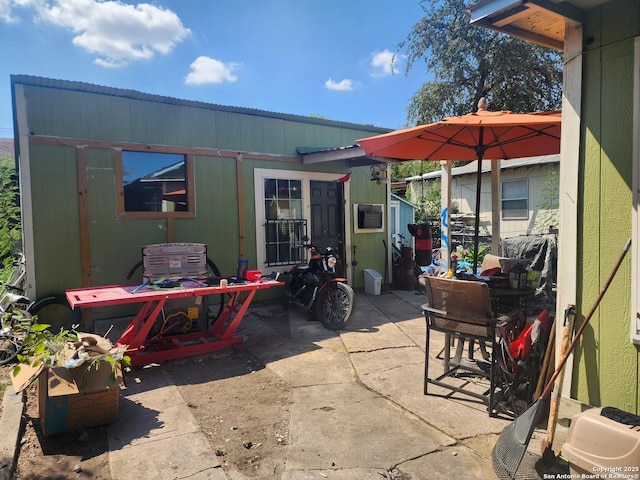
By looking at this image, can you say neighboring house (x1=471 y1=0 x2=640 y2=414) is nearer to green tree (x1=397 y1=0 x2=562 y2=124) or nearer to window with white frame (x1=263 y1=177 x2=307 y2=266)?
window with white frame (x1=263 y1=177 x2=307 y2=266)

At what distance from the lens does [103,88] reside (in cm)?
500

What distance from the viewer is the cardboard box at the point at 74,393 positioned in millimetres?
2658

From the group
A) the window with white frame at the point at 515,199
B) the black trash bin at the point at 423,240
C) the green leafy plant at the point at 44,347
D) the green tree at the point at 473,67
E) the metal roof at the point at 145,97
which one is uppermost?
the green tree at the point at 473,67

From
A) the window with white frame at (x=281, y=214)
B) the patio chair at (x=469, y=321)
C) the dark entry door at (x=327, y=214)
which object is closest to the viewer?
the patio chair at (x=469, y=321)

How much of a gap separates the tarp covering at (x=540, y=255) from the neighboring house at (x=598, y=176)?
326cm

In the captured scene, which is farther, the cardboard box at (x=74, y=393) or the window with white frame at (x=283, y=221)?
the window with white frame at (x=283, y=221)

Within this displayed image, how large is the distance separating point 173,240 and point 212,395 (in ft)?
9.01

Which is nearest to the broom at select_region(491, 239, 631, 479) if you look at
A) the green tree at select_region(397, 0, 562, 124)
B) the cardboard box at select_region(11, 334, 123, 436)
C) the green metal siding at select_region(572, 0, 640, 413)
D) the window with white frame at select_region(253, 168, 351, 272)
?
the green metal siding at select_region(572, 0, 640, 413)

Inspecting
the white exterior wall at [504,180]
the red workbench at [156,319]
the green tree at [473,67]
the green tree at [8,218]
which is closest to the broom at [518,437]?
the red workbench at [156,319]

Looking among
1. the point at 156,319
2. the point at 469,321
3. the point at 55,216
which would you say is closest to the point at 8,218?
the point at 55,216

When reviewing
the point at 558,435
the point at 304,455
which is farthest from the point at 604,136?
the point at 304,455

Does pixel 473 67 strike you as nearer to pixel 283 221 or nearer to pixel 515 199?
pixel 515 199

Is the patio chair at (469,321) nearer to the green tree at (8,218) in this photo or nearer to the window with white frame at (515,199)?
the green tree at (8,218)

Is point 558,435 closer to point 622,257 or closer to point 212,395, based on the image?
point 622,257
